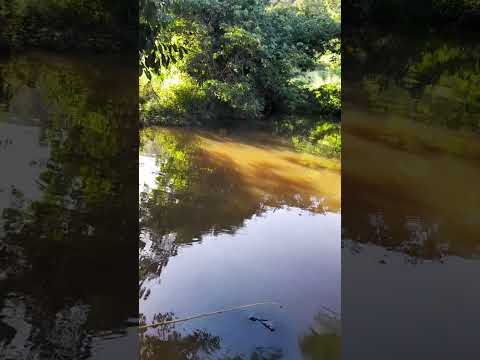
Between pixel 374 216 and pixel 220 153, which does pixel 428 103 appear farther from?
pixel 220 153

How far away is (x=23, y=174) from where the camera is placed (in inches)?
63.7

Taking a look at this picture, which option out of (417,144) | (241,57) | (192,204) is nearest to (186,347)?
(417,144)

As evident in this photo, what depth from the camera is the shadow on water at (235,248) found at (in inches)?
86.0

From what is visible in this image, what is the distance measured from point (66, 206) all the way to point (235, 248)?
62.0 inches

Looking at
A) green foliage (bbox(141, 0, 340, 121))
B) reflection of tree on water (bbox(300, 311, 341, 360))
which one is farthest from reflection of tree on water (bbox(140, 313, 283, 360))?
green foliage (bbox(141, 0, 340, 121))

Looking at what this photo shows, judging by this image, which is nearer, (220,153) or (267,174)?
(267,174)

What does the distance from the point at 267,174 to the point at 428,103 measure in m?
2.94

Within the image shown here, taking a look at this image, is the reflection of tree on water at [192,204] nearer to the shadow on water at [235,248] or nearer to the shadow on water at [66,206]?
the shadow on water at [235,248]

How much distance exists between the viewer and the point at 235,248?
3.14 meters

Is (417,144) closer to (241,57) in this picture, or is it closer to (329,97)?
(241,57)

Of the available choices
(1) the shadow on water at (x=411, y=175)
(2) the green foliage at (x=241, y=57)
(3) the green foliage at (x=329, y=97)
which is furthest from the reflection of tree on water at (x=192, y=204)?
(3) the green foliage at (x=329, y=97)

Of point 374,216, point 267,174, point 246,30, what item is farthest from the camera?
point 246,30

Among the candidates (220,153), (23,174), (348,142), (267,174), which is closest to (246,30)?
(220,153)

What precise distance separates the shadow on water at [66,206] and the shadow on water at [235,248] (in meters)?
0.50
